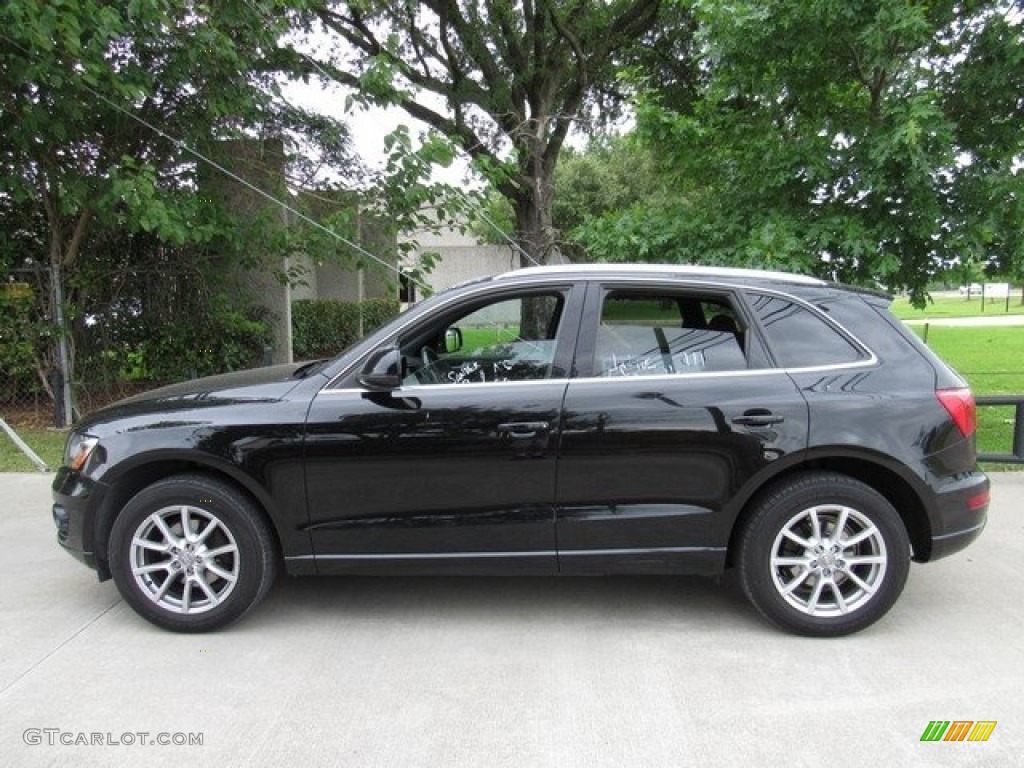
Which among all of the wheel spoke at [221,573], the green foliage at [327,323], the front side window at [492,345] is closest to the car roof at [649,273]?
the front side window at [492,345]

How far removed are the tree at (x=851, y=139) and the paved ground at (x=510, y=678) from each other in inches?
118

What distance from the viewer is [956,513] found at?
356 centimetres

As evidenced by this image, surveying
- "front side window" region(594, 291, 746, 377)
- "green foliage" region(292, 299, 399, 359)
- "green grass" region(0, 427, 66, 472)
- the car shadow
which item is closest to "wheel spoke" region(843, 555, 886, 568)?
the car shadow

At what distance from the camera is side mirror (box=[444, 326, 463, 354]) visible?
4.15 metres

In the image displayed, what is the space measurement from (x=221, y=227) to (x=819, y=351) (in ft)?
21.7

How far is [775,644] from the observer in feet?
11.7

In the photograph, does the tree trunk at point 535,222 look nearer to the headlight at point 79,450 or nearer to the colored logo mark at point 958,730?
the headlight at point 79,450

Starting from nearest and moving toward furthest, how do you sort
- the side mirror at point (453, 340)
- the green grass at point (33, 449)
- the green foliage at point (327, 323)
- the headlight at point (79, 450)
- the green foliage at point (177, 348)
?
the headlight at point (79, 450) < the side mirror at point (453, 340) < the green grass at point (33, 449) < the green foliage at point (177, 348) < the green foliage at point (327, 323)

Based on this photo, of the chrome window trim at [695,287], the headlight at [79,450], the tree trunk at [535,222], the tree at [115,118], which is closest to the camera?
the chrome window trim at [695,287]

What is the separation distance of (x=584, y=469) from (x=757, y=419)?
83 cm

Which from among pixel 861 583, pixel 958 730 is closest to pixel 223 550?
pixel 861 583

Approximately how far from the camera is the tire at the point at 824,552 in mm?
3520

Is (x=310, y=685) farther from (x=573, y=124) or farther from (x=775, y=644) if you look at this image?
(x=573, y=124)

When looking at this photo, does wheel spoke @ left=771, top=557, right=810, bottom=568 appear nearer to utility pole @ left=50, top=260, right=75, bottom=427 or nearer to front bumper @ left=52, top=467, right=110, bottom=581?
front bumper @ left=52, top=467, right=110, bottom=581
